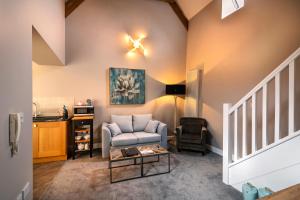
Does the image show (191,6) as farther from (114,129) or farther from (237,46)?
(114,129)

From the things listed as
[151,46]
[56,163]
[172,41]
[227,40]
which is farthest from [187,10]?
[56,163]

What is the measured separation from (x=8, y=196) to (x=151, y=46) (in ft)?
14.2

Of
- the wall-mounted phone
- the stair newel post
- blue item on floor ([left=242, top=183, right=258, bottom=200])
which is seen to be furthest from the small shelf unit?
blue item on floor ([left=242, top=183, right=258, bottom=200])

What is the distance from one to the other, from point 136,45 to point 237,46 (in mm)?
2477

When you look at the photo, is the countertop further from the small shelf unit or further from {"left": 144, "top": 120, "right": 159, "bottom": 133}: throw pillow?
{"left": 144, "top": 120, "right": 159, "bottom": 133}: throw pillow

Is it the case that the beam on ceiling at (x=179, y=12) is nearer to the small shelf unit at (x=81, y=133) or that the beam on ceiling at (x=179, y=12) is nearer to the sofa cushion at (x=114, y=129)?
the sofa cushion at (x=114, y=129)

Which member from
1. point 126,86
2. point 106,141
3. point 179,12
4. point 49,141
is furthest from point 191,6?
point 49,141

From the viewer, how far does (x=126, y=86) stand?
4.52 m

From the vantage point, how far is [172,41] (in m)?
5.02

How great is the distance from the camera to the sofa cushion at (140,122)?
4324 mm

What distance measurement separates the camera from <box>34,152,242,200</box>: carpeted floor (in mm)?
2307

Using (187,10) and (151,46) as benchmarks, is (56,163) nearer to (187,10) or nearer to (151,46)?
(151,46)

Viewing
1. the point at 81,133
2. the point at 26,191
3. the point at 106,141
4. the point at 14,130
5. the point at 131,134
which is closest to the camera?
the point at 14,130

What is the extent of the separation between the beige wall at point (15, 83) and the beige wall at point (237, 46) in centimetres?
345
